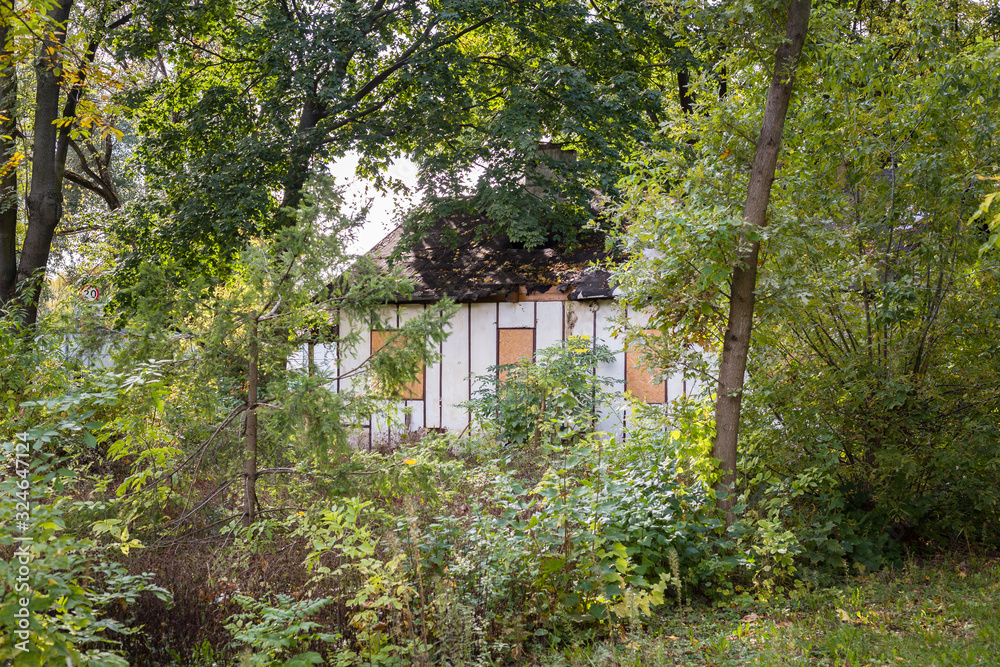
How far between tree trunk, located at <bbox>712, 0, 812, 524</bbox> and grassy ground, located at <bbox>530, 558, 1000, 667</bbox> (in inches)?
47.9

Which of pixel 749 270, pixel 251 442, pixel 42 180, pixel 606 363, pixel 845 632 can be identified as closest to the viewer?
pixel 845 632

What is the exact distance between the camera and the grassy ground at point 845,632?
165 inches

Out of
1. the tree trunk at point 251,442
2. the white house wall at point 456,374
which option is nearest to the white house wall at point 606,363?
the white house wall at point 456,374

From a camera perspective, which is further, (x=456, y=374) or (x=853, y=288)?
(x=456, y=374)

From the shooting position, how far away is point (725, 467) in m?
6.30

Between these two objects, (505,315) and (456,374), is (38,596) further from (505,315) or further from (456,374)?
(456,374)

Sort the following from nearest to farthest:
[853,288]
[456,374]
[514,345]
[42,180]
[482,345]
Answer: [853,288]
[42,180]
[514,345]
[482,345]
[456,374]

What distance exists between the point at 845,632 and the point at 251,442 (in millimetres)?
4478

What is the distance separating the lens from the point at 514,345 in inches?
551

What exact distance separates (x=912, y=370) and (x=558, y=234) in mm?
8641

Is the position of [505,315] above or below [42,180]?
below

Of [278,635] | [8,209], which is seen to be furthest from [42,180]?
[278,635]

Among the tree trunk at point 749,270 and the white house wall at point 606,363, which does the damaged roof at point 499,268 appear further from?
the tree trunk at point 749,270

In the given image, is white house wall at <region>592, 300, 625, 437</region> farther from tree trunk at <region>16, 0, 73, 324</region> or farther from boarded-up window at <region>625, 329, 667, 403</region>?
tree trunk at <region>16, 0, 73, 324</region>
